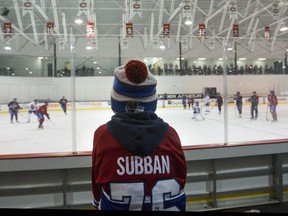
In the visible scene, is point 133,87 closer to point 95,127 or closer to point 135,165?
point 135,165

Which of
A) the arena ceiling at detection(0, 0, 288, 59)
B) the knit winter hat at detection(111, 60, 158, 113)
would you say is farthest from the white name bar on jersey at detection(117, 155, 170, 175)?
the arena ceiling at detection(0, 0, 288, 59)

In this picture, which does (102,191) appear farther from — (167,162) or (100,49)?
(100,49)

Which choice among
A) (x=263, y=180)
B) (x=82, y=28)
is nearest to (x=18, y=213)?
(x=263, y=180)

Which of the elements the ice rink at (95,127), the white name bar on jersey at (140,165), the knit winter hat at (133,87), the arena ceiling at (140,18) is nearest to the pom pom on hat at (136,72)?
the knit winter hat at (133,87)

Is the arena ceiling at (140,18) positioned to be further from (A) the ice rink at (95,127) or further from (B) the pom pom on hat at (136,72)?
(B) the pom pom on hat at (136,72)

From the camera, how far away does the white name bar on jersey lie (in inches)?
38.5

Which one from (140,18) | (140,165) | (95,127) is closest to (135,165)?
(140,165)

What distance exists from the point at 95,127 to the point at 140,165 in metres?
8.42

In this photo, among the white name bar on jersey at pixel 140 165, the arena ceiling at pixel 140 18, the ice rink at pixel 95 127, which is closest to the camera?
the white name bar on jersey at pixel 140 165

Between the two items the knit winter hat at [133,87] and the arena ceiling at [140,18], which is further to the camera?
the arena ceiling at [140,18]

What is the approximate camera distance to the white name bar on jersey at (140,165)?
978 millimetres

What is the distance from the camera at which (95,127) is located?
30.3ft

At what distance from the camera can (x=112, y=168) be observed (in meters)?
0.98

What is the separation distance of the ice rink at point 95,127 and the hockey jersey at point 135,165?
3.97 m
